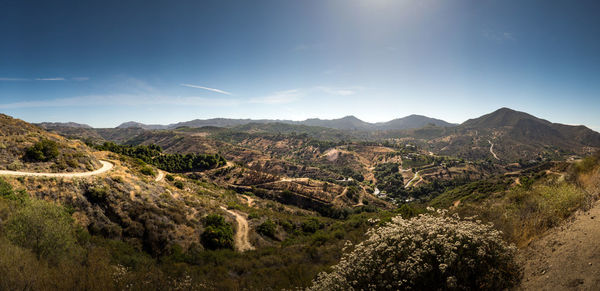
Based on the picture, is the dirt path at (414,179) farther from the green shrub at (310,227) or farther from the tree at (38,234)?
the tree at (38,234)

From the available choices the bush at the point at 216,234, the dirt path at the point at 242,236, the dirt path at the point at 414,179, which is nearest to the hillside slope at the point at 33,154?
the bush at the point at 216,234

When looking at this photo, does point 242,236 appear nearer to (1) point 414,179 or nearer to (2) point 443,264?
(2) point 443,264

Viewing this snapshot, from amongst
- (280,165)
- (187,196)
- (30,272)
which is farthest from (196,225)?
(280,165)

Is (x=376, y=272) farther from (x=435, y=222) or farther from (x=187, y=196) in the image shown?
(x=187, y=196)

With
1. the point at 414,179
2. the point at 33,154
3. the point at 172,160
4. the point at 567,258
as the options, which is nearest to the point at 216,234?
the point at 33,154

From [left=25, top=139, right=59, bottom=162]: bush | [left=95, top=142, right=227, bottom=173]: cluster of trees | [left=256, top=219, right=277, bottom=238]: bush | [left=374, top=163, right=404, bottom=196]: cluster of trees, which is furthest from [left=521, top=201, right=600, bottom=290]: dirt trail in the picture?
[left=374, top=163, right=404, bottom=196]: cluster of trees

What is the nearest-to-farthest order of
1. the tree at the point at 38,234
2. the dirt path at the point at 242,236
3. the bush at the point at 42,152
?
the tree at the point at 38,234 < the bush at the point at 42,152 < the dirt path at the point at 242,236

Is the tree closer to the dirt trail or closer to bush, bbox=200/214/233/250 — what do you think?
bush, bbox=200/214/233/250
